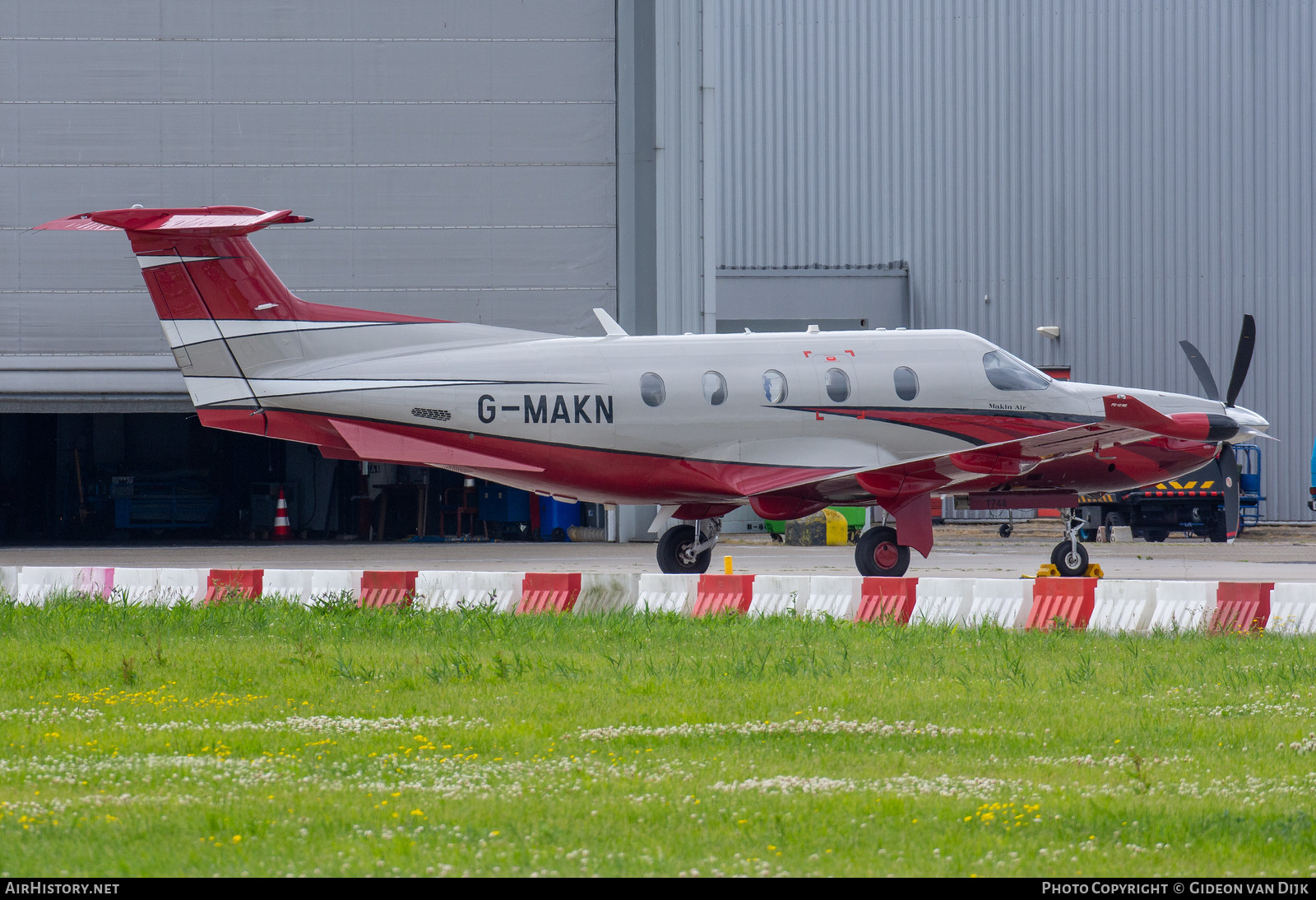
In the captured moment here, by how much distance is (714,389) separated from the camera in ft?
53.8

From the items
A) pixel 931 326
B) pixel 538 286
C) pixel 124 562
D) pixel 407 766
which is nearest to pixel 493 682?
pixel 407 766

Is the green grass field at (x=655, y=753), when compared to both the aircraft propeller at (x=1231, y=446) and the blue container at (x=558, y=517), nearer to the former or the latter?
the aircraft propeller at (x=1231, y=446)

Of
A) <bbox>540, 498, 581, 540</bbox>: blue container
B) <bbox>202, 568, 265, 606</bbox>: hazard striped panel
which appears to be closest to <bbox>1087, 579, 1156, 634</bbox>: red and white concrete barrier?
<bbox>202, 568, 265, 606</bbox>: hazard striped panel

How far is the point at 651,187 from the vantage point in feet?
89.3

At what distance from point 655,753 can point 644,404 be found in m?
10.0

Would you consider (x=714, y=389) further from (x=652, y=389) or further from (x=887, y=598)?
(x=887, y=598)

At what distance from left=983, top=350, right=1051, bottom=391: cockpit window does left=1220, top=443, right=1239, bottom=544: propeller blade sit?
348 cm

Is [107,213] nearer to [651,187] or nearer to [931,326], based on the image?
[651,187]

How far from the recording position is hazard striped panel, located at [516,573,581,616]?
1302 centimetres

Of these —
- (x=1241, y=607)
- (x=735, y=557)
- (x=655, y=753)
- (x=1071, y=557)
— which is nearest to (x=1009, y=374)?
(x=1071, y=557)

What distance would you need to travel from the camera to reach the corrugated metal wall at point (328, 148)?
85.9ft

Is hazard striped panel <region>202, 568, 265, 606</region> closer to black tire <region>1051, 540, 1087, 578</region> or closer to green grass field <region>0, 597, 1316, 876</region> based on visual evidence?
green grass field <region>0, 597, 1316, 876</region>

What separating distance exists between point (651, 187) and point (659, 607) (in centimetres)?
1606

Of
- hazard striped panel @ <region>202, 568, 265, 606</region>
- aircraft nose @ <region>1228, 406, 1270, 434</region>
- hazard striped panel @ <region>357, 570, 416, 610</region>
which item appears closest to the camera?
hazard striped panel @ <region>357, 570, 416, 610</region>
